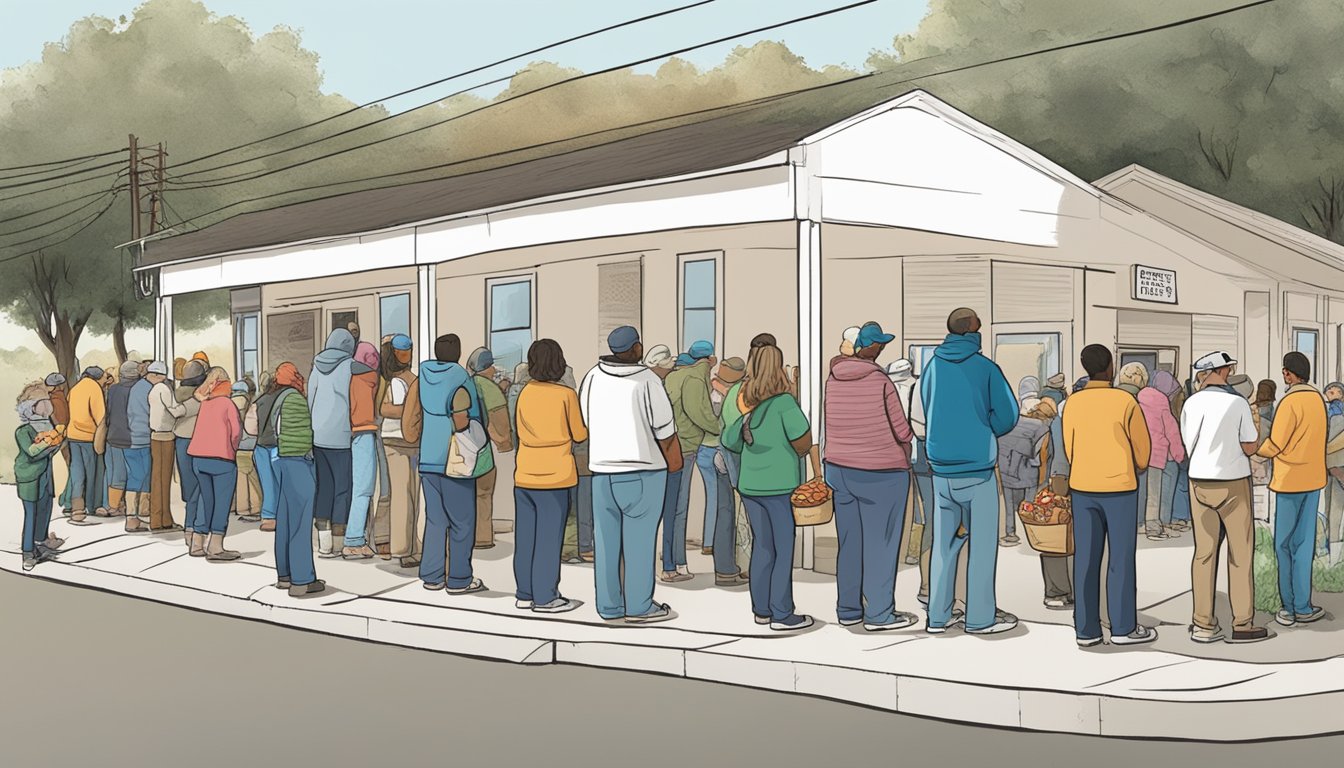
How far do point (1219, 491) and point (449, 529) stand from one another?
18.2ft

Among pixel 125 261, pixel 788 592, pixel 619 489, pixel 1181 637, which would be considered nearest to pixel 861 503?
→ pixel 788 592

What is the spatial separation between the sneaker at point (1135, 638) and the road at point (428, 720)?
1684 mm

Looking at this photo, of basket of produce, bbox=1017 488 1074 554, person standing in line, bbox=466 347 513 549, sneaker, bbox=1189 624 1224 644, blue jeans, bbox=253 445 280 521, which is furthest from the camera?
blue jeans, bbox=253 445 280 521

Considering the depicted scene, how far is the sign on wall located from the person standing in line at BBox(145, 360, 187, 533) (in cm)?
1154

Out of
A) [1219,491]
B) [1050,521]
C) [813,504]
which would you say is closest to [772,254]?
[813,504]

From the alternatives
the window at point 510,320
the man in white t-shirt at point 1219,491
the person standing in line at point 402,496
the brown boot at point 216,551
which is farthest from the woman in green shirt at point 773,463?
the window at point 510,320

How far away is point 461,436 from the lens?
34.5 feet

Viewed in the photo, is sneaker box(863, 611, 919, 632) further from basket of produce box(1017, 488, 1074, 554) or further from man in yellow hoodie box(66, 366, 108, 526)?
man in yellow hoodie box(66, 366, 108, 526)

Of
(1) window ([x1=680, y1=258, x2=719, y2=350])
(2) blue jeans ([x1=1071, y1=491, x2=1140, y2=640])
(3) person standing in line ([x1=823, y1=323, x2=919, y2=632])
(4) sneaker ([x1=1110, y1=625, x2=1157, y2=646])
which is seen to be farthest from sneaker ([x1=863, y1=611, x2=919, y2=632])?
(1) window ([x1=680, y1=258, x2=719, y2=350])

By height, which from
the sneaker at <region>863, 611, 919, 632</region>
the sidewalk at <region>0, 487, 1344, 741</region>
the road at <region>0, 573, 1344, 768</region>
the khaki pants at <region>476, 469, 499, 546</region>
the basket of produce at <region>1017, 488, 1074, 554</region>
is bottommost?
the road at <region>0, 573, 1344, 768</region>

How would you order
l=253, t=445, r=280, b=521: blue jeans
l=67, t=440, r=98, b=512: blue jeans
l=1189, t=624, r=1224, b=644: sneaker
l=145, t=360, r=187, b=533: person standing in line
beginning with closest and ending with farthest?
1. l=1189, t=624, r=1224, b=644: sneaker
2. l=253, t=445, r=280, b=521: blue jeans
3. l=145, t=360, r=187, b=533: person standing in line
4. l=67, t=440, r=98, b=512: blue jeans

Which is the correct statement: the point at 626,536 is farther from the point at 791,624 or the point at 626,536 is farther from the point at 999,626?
the point at 999,626

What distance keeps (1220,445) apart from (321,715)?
5443 mm

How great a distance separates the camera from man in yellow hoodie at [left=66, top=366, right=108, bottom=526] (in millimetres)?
15828
